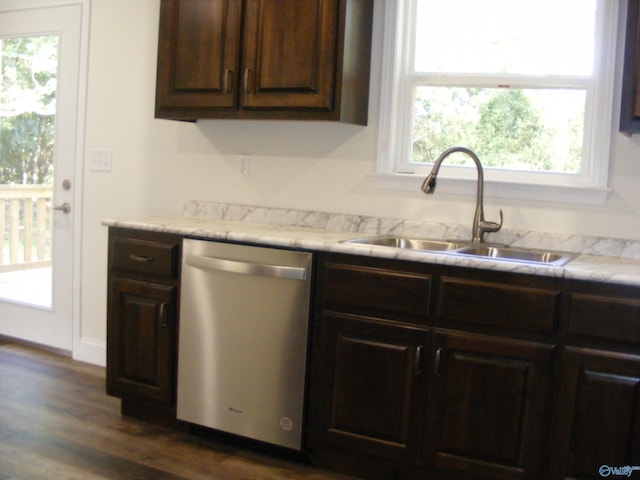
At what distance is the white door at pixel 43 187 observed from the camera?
12.6ft

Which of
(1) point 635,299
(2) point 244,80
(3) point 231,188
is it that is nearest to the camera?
(1) point 635,299

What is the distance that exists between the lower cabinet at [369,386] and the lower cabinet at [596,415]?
456 millimetres

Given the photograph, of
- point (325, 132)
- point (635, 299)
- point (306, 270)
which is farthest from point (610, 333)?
point (325, 132)

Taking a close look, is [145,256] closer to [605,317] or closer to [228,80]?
[228,80]

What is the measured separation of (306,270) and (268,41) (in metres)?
1.02

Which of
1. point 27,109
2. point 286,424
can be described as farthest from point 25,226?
point 286,424

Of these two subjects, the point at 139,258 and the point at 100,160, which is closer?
the point at 139,258

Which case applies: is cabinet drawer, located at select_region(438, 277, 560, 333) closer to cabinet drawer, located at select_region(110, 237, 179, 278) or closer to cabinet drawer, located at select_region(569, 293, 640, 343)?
cabinet drawer, located at select_region(569, 293, 640, 343)

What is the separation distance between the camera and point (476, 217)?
2.78 m

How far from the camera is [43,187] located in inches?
157

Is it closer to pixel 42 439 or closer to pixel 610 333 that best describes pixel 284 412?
pixel 42 439

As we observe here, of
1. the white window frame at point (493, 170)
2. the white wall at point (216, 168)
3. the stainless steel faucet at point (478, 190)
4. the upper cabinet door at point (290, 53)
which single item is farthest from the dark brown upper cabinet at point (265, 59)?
the stainless steel faucet at point (478, 190)

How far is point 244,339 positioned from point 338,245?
54 centimetres

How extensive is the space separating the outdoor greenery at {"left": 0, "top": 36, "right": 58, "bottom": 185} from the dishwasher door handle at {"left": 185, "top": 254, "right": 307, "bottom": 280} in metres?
1.68
